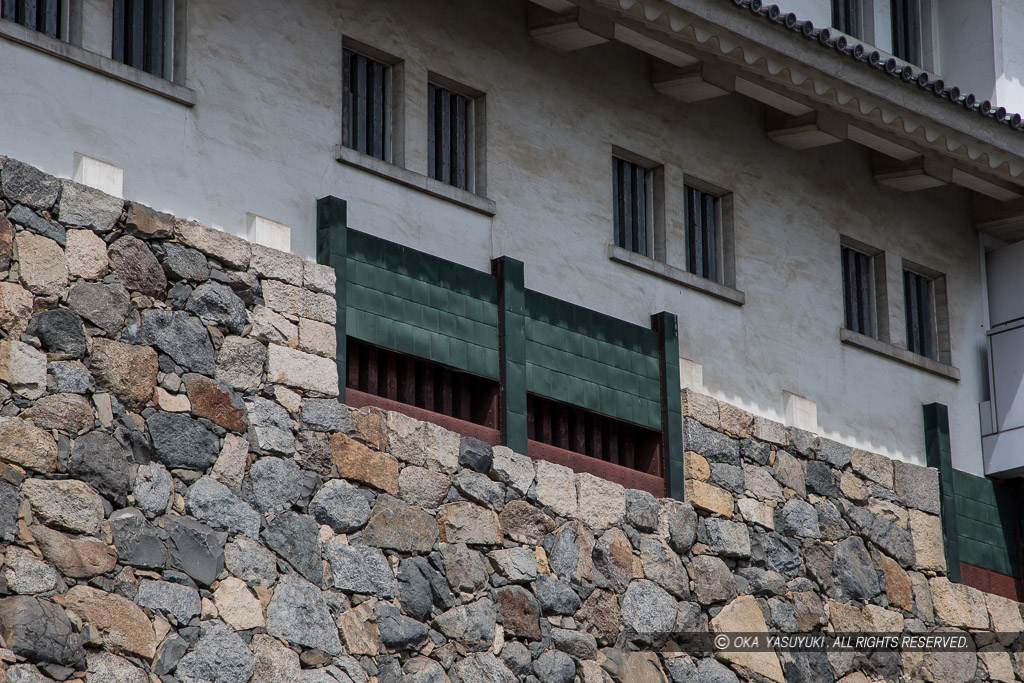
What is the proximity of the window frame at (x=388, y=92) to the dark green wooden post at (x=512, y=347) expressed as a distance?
1244mm

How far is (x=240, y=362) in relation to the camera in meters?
12.0

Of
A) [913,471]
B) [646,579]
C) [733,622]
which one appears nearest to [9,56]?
[646,579]

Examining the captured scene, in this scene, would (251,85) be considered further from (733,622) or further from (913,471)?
(913,471)

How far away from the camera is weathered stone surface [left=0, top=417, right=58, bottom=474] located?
1062 centimetres

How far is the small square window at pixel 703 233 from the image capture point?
52.1 ft

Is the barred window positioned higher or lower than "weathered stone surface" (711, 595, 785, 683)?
higher

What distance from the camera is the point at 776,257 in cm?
1644

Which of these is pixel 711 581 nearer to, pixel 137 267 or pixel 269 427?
pixel 269 427

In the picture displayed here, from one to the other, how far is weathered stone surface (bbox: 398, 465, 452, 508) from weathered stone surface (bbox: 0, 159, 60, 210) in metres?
3.22

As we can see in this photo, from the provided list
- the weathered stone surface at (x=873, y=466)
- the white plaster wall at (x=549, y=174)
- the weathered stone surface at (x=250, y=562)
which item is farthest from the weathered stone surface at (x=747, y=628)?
the weathered stone surface at (x=250, y=562)

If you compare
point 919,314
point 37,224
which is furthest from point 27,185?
point 919,314

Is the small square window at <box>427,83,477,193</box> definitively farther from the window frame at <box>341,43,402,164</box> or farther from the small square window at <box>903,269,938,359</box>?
the small square window at <box>903,269,938,359</box>

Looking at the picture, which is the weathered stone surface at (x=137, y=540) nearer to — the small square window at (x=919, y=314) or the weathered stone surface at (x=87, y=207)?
the weathered stone surface at (x=87, y=207)

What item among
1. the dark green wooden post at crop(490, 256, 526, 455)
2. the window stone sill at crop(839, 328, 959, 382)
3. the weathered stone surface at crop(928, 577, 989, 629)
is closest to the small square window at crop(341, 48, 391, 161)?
the dark green wooden post at crop(490, 256, 526, 455)
